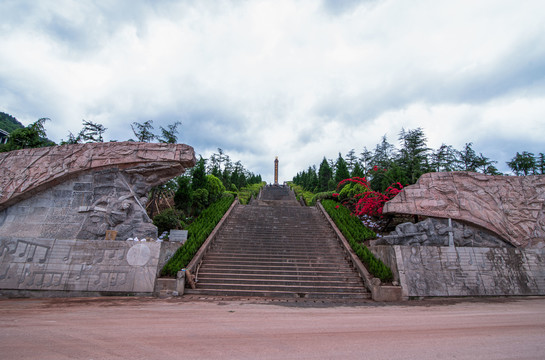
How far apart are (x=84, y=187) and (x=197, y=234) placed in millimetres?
4252

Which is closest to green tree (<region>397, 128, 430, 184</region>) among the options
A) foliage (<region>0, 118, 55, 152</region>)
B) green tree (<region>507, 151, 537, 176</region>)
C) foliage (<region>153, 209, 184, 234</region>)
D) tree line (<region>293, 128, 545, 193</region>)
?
tree line (<region>293, 128, 545, 193</region>)

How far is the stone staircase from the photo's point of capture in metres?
7.24

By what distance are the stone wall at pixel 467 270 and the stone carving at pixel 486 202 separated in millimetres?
828

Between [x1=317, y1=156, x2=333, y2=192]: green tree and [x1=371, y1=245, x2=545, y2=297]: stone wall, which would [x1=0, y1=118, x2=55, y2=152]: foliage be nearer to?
[x1=371, y1=245, x2=545, y2=297]: stone wall

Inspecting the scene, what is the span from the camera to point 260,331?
3730mm

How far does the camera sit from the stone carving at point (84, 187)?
26.6 ft

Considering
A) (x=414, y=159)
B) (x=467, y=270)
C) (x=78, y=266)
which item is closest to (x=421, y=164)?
(x=414, y=159)

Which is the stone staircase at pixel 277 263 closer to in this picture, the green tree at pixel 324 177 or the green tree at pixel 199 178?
the green tree at pixel 199 178

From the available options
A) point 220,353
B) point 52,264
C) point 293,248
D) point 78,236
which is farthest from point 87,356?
point 293,248

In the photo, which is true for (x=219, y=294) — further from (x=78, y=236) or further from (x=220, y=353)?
(x=78, y=236)

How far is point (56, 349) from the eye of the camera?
9.47 ft

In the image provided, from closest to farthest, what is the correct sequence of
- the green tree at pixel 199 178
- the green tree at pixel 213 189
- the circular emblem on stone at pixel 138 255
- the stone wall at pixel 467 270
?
the circular emblem on stone at pixel 138 255
the stone wall at pixel 467 270
the green tree at pixel 199 178
the green tree at pixel 213 189

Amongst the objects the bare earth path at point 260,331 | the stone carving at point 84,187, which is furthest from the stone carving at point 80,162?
the bare earth path at point 260,331

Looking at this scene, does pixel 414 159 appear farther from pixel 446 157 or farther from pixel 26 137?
pixel 26 137
